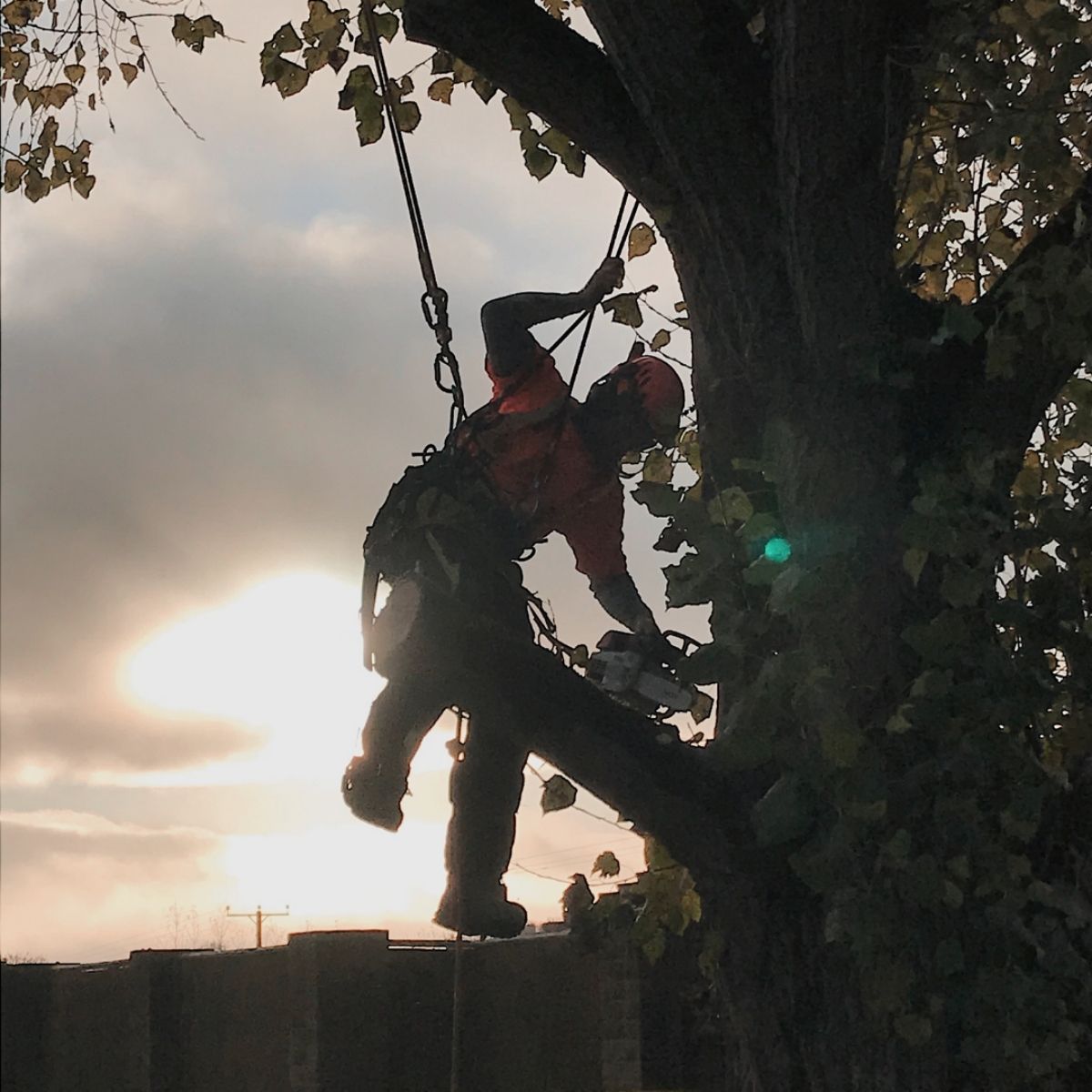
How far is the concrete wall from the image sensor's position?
28.2ft

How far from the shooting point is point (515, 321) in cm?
488

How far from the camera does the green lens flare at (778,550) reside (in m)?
3.84

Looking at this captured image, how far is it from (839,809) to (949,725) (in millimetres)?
332

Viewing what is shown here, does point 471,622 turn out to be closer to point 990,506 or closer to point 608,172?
point 990,506

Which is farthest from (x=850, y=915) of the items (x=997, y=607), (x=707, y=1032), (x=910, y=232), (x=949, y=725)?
(x=707, y=1032)

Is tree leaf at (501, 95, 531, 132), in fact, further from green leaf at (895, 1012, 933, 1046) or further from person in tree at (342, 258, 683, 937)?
green leaf at (895, 1012, 933, 1046)

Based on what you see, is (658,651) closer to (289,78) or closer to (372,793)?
(372,793)

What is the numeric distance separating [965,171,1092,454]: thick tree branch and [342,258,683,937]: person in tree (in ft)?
4.19

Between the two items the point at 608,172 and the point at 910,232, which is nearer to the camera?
the point at 608,172

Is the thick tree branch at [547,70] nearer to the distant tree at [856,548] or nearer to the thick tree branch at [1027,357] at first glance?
the distant tree at [856,548]

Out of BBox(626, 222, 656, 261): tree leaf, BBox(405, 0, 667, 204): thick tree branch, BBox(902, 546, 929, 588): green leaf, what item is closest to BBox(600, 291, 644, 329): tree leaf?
BBox(626, 222, 656, 261): tree leaf

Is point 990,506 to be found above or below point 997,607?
above

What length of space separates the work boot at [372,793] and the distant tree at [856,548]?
0.79 meters

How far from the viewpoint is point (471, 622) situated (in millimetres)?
3748
